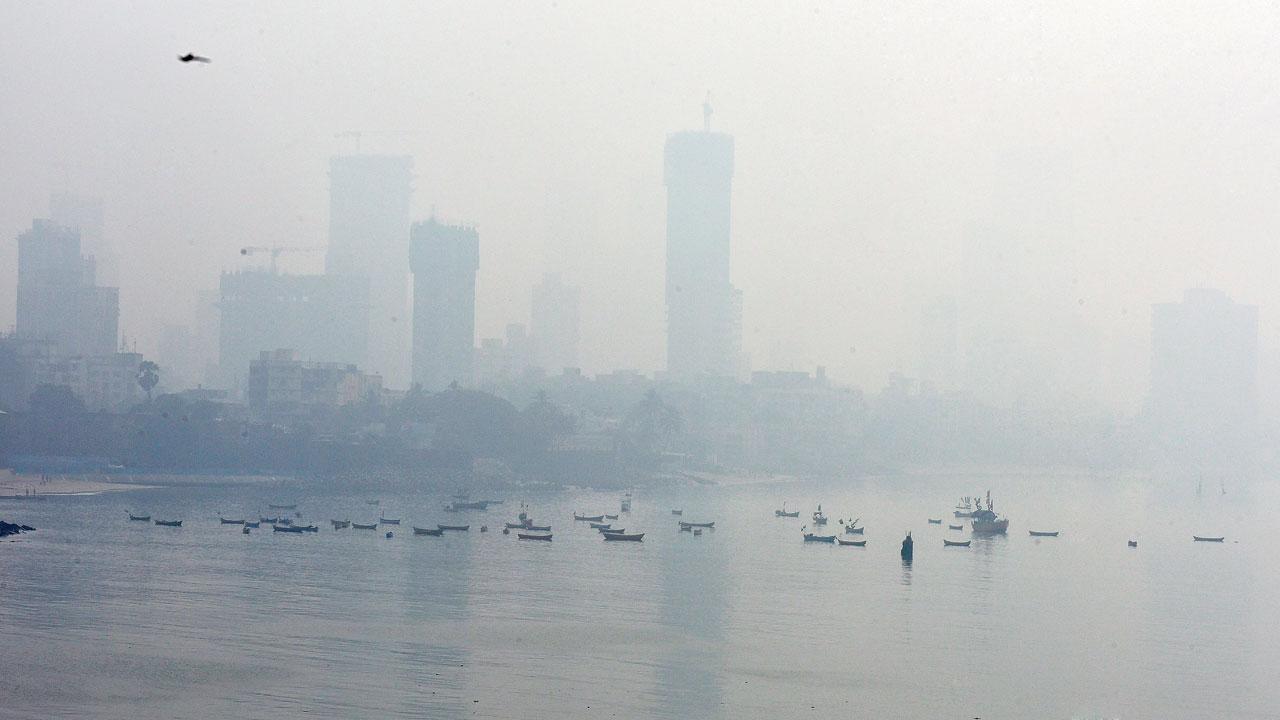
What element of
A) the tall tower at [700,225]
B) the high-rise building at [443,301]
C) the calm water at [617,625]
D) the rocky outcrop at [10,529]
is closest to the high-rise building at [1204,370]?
the tall tower at [700,225]

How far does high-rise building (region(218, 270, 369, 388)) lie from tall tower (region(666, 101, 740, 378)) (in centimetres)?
4017

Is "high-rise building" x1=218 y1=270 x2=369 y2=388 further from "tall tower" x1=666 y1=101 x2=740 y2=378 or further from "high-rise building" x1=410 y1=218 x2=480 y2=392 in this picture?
"tall tower" x1=666 y1=101 x2=740 y2=378

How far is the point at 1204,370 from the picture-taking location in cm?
15550

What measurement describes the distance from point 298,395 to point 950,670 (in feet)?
236

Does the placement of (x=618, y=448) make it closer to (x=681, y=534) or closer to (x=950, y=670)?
(x=681, y=534)

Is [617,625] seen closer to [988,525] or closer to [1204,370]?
[988,525]

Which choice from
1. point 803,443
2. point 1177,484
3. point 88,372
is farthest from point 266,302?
point 1177,484

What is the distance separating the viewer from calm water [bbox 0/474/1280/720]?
70.5 feet

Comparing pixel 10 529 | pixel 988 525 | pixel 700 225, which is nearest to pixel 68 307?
pixel 700 225

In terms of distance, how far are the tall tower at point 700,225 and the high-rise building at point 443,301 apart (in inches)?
1418

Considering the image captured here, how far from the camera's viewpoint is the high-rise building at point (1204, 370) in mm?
150875

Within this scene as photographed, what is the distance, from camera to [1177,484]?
98.6 meters

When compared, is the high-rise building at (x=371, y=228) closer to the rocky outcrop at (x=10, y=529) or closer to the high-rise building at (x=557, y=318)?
the high-rise building at (x=557, y=318)

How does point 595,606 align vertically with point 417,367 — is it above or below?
below
